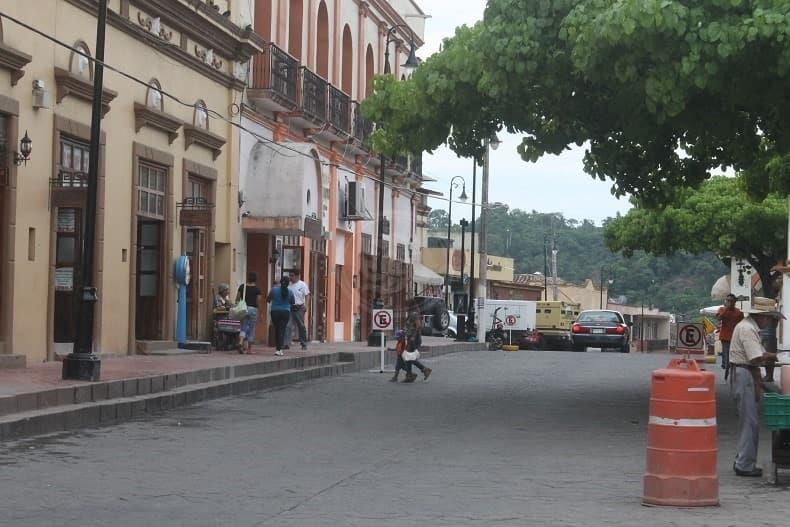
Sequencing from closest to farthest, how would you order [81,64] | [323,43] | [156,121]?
[81,64] < [156,121] < [323,43]

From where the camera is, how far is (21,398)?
15.2 metres

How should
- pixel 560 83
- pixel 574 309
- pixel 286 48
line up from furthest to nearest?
pixel 574 309, pixel 286 48, pixel 560 83

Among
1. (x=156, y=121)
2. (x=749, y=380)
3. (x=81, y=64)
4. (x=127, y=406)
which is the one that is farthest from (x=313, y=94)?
(x=749, y=380)

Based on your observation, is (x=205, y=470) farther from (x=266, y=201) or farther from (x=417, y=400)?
(x=266, y=201)

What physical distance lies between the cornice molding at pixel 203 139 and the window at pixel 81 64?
4.56m

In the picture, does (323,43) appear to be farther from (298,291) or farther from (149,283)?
(149,283)

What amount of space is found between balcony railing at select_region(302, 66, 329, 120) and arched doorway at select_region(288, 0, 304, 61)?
794 millimetres

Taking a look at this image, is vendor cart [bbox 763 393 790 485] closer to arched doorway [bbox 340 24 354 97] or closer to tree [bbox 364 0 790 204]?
tree [bbox 364 0 790 204]

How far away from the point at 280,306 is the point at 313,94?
32.0ft

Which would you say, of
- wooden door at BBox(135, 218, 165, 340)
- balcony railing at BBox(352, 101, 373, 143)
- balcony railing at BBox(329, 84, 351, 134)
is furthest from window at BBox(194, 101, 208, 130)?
balcony railing at BBox(352, 101, 373, 143)

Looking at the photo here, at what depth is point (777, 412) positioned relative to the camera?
11539 mm

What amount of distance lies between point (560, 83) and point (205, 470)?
802 cm

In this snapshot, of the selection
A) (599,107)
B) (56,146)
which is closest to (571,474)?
(599,107)

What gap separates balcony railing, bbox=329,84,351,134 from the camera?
37406mm
